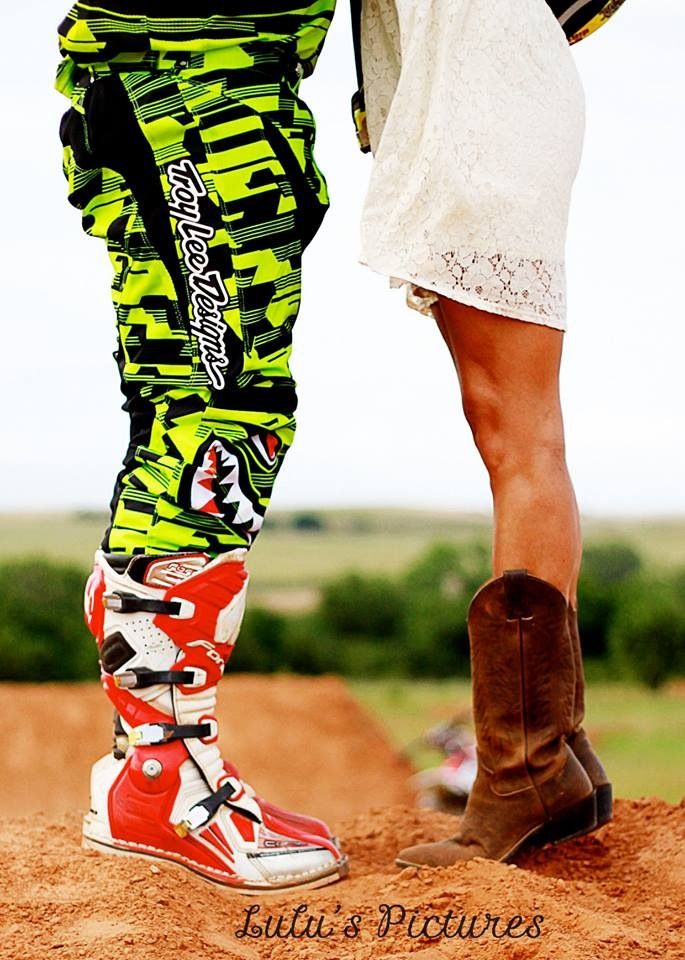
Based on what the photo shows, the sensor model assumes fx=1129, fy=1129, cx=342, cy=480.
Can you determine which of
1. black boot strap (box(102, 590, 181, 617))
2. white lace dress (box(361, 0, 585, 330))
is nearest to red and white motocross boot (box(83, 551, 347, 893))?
black boot strap (box(102, 590, 181, 617))

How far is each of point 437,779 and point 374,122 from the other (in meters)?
3.09

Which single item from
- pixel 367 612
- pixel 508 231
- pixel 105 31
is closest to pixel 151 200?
pixel 105 31

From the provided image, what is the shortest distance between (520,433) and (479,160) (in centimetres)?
41

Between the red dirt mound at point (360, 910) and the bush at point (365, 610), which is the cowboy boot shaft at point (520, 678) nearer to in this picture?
the red dirt mound at point (360, 910)

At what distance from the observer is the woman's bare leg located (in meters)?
1.71

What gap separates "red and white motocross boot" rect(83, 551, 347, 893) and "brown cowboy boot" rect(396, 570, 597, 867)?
313 millimetres

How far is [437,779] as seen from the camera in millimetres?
4410


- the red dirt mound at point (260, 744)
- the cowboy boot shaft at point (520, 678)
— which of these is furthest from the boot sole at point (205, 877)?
the red dirt mound at point (260, 744)

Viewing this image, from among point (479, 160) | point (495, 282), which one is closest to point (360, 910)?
point (495, 282)

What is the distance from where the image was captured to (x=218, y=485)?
1.74 metres

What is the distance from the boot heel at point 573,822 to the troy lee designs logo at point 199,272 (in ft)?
2.86

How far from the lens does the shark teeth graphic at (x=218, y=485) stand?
1.72 m

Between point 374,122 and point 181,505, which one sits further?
point 374,122

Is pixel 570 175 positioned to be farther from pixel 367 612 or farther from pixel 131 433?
pixel 367 612
